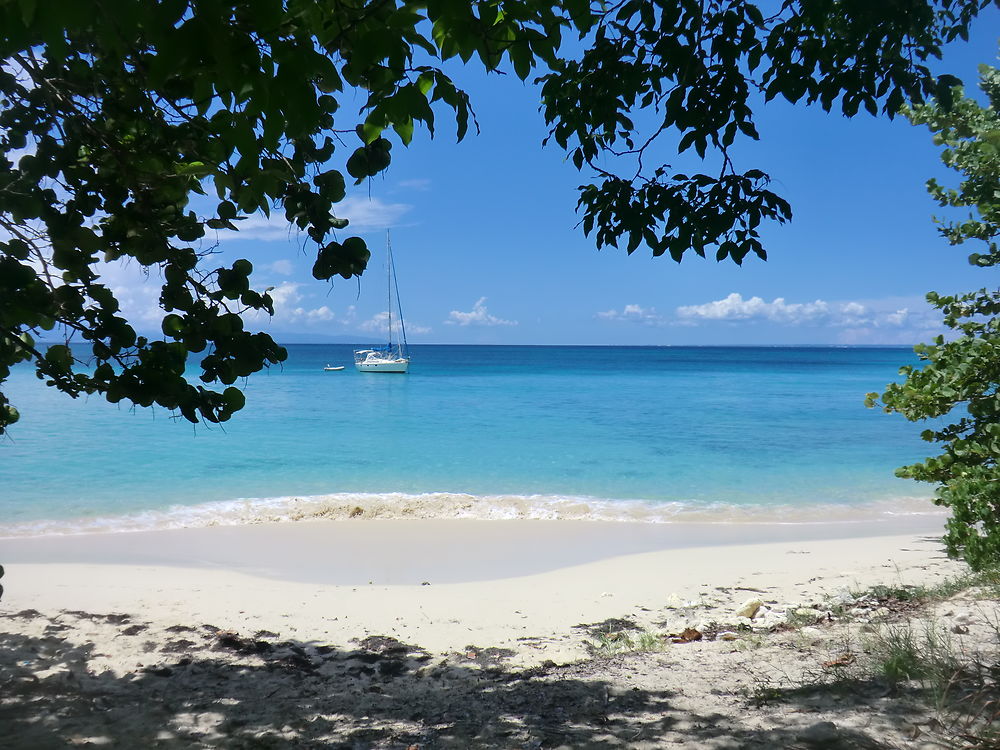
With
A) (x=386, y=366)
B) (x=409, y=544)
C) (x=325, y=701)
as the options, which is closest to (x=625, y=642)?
(x=325, y=701)

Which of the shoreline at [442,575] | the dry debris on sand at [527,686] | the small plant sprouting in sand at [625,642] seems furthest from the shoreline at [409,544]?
the dry debris on sand at [527,686]

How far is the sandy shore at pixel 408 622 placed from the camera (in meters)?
3.53

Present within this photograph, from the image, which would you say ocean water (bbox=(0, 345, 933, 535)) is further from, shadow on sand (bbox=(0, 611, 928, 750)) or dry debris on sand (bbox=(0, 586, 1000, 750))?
shadow on sand (bbox=(0, 611, 928, 750))

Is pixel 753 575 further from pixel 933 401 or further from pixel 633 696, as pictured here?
pixel 633 696

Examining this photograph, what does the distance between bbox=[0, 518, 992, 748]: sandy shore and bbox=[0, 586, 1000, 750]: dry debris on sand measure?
0.07 ft

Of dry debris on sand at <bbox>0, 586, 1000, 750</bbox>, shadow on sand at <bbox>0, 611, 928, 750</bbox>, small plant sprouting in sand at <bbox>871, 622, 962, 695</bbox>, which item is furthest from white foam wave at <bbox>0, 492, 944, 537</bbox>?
small plant sprouting in sand at <bbox>871, 622, 962, 695</bbox>

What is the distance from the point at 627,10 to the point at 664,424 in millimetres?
22089

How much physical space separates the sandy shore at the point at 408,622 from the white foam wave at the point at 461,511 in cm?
67

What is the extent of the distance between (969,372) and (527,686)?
158 inches

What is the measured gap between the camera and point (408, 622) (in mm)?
5848

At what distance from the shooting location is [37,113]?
3094mm

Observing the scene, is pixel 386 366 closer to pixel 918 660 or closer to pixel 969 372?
pixel 969 372

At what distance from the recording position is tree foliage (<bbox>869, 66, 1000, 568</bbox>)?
5078 millimetres

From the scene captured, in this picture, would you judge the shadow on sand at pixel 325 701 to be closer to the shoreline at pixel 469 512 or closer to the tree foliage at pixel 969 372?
the tree foliage at pixel 969 372
